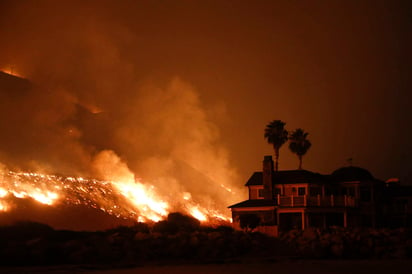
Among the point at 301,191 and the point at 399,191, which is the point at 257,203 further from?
the point at 399,191

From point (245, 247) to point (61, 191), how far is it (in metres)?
20.2

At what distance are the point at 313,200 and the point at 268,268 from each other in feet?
67.0

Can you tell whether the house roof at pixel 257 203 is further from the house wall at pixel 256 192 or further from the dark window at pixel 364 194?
the dark window at pixel 364 194

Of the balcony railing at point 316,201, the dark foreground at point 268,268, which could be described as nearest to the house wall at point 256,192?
the balcony railing at point 316,201

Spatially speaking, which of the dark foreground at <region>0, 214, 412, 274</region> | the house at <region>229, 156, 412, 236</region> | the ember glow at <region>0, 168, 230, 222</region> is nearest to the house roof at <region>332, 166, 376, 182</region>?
the house at <region>229, 156, 412, 236</region>

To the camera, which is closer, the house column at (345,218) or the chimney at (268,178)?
the house column at (345,218)

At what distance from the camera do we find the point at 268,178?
2192 inches

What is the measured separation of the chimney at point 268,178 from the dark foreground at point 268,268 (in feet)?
66.3

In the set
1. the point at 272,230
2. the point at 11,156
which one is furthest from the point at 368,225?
the point at 11,156

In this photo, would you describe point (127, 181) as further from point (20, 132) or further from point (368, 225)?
point (368, 225)

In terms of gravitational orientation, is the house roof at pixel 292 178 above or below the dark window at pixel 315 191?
above

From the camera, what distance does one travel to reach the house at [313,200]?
169 feet

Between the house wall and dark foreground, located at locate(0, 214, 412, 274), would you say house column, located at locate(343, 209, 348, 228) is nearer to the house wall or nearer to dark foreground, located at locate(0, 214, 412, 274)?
dark foreground, located at locate(0, 214, 412, 274)

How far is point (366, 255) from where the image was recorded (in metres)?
38.9
